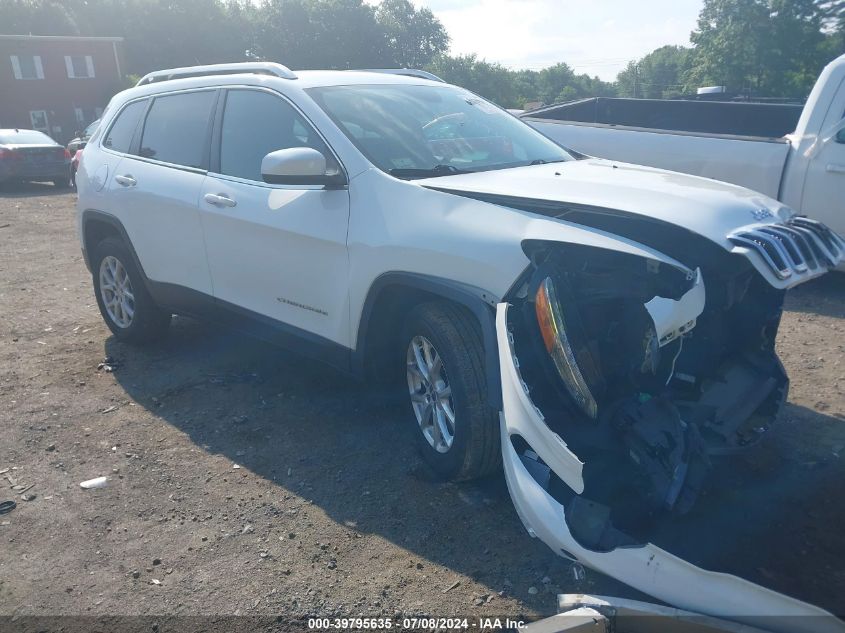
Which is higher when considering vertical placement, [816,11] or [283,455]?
[816,11]

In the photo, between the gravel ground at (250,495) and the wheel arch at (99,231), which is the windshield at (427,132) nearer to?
the gravel ground at (250,495)

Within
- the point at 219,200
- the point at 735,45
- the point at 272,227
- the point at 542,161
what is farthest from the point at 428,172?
the point at 735,45

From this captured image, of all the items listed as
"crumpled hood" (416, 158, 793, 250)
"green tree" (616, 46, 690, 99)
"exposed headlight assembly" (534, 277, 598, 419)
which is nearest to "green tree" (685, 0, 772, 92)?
"green tree" (616, 46, 690, 99)

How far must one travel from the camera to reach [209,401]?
16.5ft

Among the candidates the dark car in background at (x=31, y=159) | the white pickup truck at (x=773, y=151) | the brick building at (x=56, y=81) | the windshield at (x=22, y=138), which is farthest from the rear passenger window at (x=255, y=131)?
the brick building at (x=56, y=81)

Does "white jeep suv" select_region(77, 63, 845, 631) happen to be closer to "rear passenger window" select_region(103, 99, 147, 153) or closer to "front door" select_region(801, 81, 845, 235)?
"rear passenger window" select_region(103, 99, 147, 153)

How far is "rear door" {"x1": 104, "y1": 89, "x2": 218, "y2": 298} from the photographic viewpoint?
498 cm

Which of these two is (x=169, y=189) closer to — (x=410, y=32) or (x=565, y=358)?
(x=565, y=358)

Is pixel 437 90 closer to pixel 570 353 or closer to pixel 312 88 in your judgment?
pixel 312 88

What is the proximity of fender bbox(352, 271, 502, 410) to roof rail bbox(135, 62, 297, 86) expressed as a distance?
160 cm

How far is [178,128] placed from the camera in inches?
207

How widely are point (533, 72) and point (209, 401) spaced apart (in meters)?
61.1

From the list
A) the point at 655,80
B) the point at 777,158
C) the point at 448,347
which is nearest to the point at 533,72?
the point at 655,80

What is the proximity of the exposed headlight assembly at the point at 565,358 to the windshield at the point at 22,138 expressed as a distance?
18889 mm
